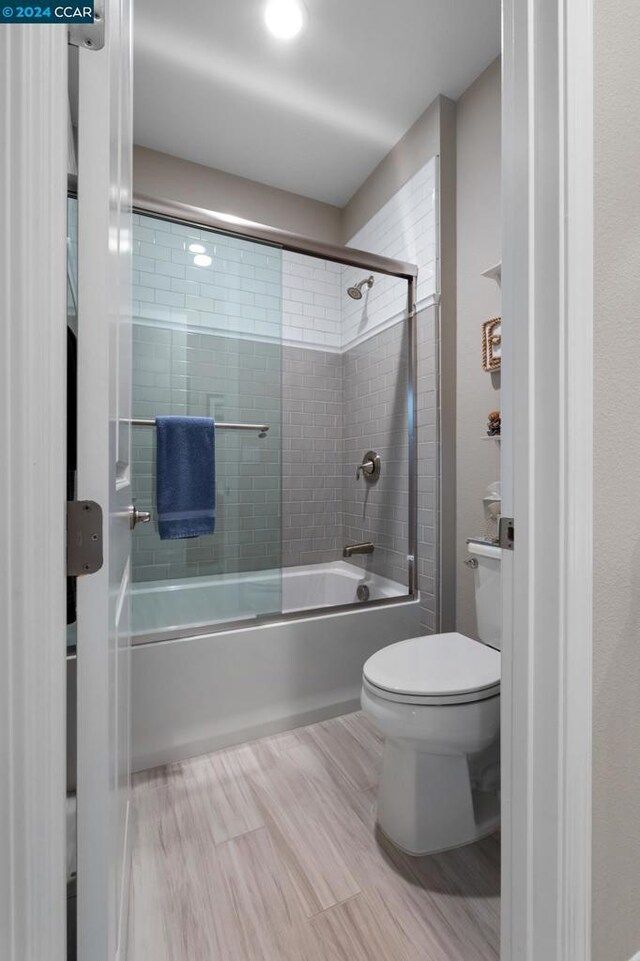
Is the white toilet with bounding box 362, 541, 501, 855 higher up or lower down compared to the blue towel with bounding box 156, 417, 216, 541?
lower down

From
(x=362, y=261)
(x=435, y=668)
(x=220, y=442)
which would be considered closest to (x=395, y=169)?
(x=362, y=261)

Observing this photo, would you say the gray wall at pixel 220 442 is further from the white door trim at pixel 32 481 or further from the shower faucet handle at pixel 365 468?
the white door trim at pixel 32 481

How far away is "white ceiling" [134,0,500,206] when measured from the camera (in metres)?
1.70

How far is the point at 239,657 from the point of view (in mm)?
1766

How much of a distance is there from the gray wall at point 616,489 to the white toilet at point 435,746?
1.33ft

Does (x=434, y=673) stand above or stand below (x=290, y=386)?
below

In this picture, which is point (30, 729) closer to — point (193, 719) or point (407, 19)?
point (193, 719)

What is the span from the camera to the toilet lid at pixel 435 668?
1184 mm

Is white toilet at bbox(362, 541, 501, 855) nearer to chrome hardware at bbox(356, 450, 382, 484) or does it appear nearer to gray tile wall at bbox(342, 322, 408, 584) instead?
gray tile wall at bbox(342, 322, 408, 584)

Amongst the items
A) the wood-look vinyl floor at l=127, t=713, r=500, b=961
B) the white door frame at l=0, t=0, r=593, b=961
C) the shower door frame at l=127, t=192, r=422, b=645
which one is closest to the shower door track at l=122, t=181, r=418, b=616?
the shower door frame at l=127, t=192, r=422, b=645

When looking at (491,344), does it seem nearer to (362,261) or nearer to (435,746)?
(362,261)

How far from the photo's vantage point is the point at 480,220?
1933 millimetres

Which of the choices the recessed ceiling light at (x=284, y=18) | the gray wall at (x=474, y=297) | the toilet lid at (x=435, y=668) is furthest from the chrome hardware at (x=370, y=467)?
the recessed ceiling light at (x=284, y=18)

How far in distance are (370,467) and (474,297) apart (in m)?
0.94
